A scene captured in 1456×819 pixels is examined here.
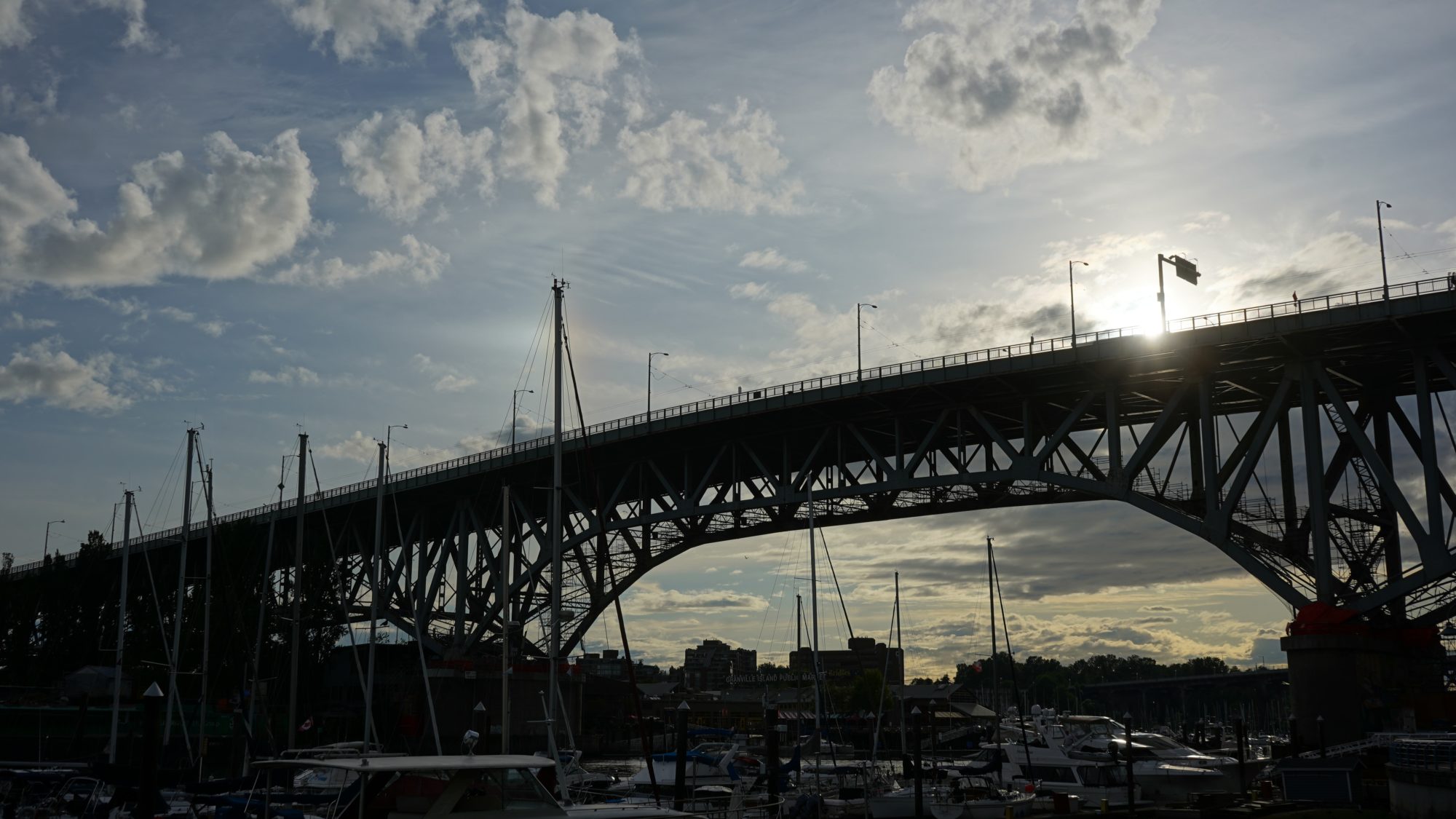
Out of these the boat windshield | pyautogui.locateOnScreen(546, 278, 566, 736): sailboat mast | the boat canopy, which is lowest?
the boat windshield

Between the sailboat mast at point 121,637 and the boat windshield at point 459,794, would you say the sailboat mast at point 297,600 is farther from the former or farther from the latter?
the boat windshield at point 459,794

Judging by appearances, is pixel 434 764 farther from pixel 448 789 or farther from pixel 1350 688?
pixel 1350 688

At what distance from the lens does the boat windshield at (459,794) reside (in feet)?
70.7

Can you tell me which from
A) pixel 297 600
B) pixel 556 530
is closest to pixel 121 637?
pixel 297 600

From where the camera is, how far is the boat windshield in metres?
21.5

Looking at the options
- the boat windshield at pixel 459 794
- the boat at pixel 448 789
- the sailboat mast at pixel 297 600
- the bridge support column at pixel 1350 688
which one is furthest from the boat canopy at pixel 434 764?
the bridge support column at pixel 1350 688

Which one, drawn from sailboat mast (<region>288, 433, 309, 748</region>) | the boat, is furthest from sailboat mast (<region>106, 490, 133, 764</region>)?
the boat

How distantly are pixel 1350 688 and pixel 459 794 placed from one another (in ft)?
130

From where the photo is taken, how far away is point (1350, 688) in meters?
47.6

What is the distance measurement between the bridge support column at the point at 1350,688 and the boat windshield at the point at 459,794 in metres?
36.5

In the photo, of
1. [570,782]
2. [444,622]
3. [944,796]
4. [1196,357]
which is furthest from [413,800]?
[444,622]

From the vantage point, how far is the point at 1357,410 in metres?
56.1

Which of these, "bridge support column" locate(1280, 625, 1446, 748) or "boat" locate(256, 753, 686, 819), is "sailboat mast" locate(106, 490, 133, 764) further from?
"bridge support column" locate(1280, 625, 1446, 748)

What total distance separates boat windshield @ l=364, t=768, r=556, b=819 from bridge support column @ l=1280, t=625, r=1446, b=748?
36475 millimetres
